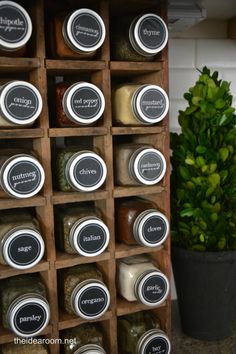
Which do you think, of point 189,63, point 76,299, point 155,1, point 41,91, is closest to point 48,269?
point 76,299

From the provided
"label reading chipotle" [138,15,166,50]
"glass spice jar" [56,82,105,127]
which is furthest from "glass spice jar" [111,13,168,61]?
"glass spice jar" [56,82,105,127]

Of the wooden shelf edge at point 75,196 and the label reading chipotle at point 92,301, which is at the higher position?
the wooden shelf edge at point 75,196

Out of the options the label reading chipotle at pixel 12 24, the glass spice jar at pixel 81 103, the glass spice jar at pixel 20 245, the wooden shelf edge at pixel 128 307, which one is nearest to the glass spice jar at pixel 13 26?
the label reading chipotle at pixel 12 24

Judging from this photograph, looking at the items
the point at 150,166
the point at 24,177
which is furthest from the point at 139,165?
the point at 24,177

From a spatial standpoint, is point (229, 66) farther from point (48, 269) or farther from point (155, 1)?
point (48, 269)

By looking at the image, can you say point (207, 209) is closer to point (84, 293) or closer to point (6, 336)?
point (84, 293)

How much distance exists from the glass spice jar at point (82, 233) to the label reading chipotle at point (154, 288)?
131 millimetres

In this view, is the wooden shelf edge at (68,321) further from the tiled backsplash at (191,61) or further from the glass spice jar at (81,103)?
the tiled backsplash at (191,61)

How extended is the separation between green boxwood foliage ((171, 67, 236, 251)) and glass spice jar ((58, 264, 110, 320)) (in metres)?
0.27

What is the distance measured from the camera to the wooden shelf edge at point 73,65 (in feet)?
2.66

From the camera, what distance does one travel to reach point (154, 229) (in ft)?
2.93

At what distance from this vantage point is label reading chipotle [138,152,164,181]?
875 mm

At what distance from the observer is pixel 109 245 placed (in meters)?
0.90

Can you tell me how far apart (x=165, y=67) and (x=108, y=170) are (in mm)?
258
